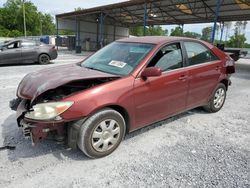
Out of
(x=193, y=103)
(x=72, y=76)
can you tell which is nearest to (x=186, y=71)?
(x=193, y=103)

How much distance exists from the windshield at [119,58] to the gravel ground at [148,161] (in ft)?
3.73

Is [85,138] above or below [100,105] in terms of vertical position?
below

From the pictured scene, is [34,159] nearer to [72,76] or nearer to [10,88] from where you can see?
[72,76]

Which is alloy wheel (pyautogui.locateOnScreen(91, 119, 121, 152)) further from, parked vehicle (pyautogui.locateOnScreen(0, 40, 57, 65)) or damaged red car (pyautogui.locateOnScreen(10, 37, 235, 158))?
parked vehicle (pyautogui.locateOnScreen(0, 40, 57, 65))

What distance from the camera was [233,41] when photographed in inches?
2122


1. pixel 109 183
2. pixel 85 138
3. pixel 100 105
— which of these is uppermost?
pixel 100 105

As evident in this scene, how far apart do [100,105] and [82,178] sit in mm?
889

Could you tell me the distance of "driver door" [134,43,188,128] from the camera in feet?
11.1

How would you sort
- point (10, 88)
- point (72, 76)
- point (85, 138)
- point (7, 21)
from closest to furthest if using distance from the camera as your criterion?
point (85, 138), point (72, 76), point (10, 88), point (7, 21)

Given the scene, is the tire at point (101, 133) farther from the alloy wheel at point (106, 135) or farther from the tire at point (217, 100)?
the tire at point (217, 100)

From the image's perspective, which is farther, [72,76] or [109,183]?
[72,76]

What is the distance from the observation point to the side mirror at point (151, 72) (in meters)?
3.28

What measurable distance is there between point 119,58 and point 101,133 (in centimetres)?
131

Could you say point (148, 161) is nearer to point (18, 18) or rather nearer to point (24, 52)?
point (24, 52)
